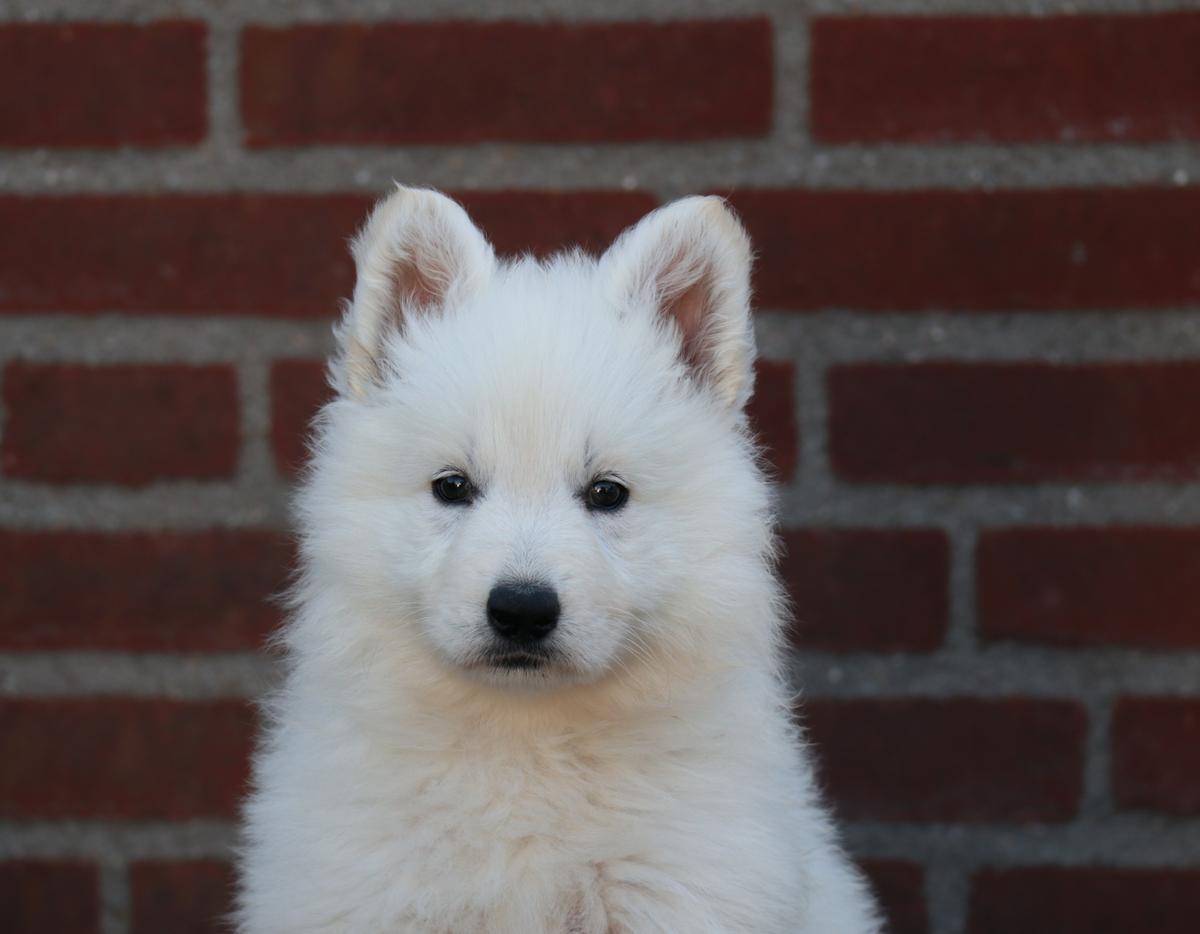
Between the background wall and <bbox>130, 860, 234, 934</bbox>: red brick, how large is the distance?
0.25 m

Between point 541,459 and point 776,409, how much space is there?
3.11ft

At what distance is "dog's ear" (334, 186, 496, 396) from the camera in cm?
246

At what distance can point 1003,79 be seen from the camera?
305cm

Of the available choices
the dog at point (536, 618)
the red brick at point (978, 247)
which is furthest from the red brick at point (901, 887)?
the red brick at point (978, 247)

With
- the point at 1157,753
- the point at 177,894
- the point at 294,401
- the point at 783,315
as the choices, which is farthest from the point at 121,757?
the point at 1157,753

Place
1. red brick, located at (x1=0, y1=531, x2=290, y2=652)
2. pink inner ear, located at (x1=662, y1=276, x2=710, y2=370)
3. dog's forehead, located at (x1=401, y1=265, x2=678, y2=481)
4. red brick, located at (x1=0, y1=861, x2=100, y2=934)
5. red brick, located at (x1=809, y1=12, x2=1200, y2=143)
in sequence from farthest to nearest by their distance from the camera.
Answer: red brick, located at (x1=0, y1=861, x2=100, y2=934)
red brick, located at (x1=0, y1=531, x2=290, y2=652)
red brick, located at (x1=809, y1=12, x2=1200, y2=143)
pink inner ear, located at (x1=662, y1=276, x2=710, y2=370)
dog's forehead, located at (x1=401, y1=265, x2=678, y2=481)

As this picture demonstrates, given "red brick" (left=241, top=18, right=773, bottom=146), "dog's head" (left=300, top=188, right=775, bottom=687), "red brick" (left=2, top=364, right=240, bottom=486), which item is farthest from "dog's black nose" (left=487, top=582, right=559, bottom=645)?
"red brick" (left=241, top=18, right=773, bottom=146)

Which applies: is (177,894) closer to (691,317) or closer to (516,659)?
(516,659)

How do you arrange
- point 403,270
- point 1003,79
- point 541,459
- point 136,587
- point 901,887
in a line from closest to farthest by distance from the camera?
point 541,459
point 403,270
point 1003,79
point 136,587
point 901,887

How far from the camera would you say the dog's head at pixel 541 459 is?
224 centimetres

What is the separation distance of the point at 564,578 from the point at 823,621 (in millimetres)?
1132

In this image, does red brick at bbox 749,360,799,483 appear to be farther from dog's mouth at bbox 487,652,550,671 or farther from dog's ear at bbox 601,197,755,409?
dog's mouth at bbox 487,652,550,671

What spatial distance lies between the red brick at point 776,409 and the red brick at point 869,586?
18 centimetres

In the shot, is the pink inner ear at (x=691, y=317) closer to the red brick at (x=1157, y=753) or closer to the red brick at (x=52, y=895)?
the red brick at (x=1157, y=753)
